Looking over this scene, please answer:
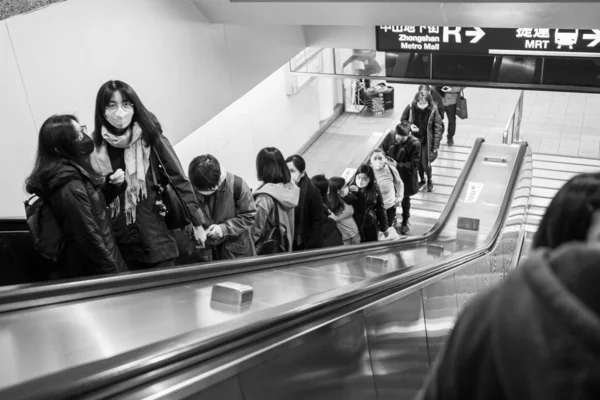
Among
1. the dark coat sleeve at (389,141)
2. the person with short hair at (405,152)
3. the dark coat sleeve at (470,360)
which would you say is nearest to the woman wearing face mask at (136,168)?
the dark coat sleeve at (470,360)

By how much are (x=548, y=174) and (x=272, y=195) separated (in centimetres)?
797

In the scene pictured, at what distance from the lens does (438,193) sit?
11180 millimetres

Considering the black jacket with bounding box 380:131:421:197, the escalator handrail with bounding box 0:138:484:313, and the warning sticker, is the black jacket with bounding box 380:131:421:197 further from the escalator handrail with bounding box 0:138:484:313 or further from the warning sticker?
the escalator handrail with bounding box 0:138:484:313

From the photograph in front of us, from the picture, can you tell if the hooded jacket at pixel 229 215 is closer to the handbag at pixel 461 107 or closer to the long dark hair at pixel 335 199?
the long dark hair at pixel 335 199

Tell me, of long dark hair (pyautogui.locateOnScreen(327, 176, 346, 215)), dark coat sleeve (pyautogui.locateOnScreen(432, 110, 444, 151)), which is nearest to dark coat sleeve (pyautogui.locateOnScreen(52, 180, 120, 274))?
long dark hair (pyautogui.locateOnScreen(327, 176, 346, 215))

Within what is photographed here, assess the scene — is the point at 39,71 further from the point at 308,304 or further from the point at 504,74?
the point at 504,74

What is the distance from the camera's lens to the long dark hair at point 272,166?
492cm

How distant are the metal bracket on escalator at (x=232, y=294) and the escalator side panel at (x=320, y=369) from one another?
11.6 inches

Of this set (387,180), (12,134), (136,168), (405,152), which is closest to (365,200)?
(387,180)

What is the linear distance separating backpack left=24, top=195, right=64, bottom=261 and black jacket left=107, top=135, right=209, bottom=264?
44 cm

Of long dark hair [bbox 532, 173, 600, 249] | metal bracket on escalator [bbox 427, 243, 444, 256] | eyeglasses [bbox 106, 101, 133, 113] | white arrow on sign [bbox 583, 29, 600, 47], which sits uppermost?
long dark hair [bbox 532, 173, 600, 249]

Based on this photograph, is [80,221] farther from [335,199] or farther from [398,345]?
[335,199]

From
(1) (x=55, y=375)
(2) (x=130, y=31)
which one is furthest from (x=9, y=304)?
(2) (x=130, y=31)

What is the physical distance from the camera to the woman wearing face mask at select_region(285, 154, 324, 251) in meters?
5.59
